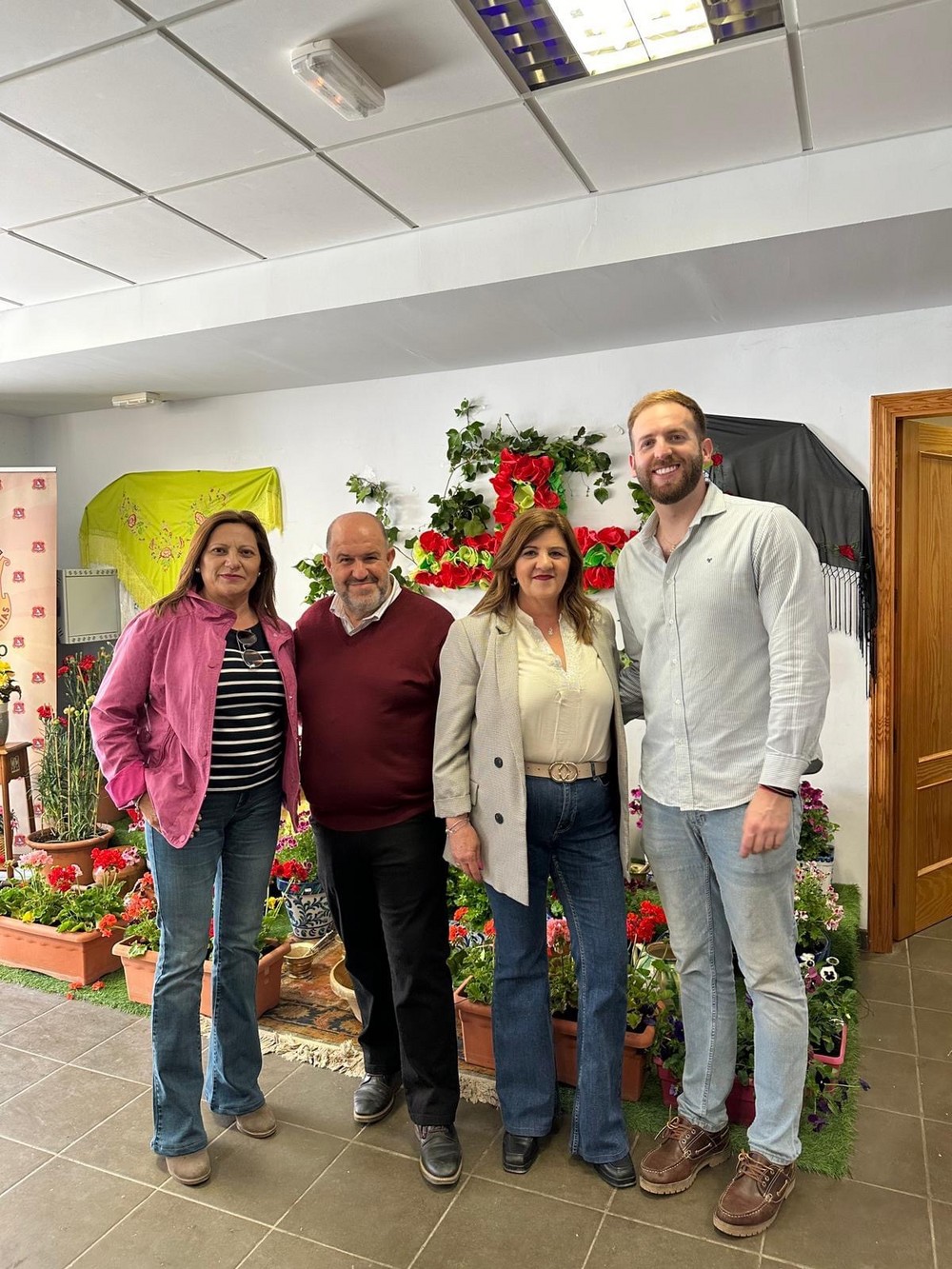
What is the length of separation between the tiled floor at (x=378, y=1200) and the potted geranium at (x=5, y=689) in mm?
1958

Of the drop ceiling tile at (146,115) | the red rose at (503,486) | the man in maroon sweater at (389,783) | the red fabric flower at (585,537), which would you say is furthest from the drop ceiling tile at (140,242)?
the red fabric flower at (585,537)

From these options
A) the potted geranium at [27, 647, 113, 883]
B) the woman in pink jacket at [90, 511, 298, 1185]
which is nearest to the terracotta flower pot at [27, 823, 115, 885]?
the potted geranium at [27, 647, 113, 883]

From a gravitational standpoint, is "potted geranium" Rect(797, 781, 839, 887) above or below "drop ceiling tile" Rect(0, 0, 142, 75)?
below

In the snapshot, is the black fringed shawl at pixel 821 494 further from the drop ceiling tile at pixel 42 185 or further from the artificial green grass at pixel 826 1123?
the drop ceiling tile at pixel 42 185

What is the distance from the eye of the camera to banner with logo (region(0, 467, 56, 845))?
185 inches

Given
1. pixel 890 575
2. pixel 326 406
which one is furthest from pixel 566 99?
pixel 326 406

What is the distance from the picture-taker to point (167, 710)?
2.09m

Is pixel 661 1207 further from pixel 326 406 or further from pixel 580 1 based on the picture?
pixel 326 406

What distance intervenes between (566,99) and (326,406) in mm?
2435

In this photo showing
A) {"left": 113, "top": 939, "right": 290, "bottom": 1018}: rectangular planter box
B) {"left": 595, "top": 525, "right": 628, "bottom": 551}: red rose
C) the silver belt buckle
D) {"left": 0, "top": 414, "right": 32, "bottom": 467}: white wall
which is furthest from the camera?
{"left": 0, "top": 414, "right": 32, "bottom": 467}: white wall

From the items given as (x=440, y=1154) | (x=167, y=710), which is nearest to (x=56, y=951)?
(x=167, y=710)

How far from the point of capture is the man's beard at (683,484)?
1.91 meters

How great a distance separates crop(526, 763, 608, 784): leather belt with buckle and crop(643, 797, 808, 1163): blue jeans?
0.16 m

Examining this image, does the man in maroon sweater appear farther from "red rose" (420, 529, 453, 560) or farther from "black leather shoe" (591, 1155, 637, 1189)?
"red rose" (420, 529, 453, 560)
